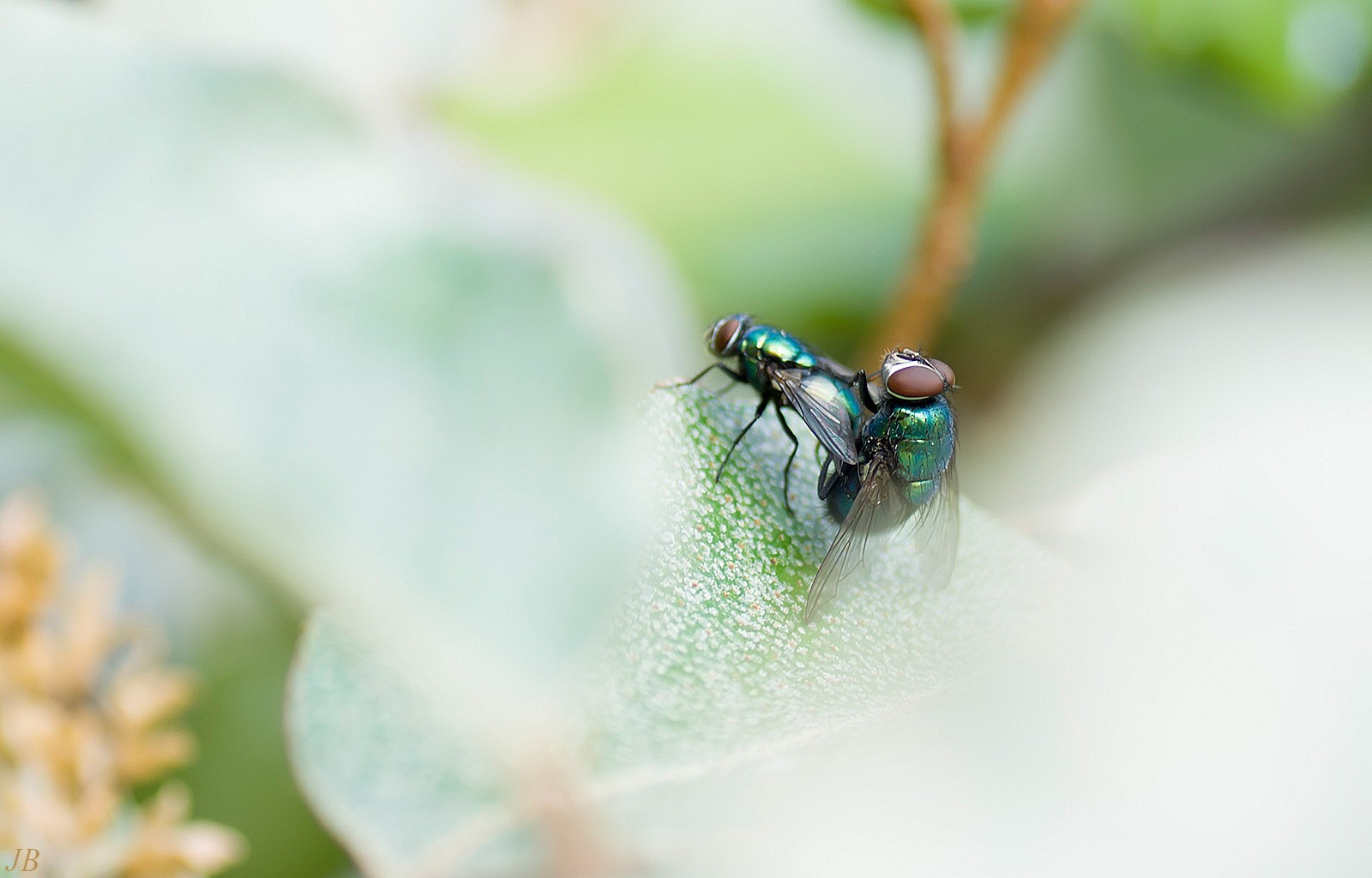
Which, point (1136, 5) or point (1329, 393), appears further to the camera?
point (1136, 5)

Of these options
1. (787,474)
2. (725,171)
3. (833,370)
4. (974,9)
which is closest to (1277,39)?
(974,9)

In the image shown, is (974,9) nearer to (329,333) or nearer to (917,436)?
(917,436)

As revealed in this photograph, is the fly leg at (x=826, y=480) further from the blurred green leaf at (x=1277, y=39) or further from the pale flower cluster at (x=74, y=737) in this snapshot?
the blurred green leaf at (x=1277, y=39)

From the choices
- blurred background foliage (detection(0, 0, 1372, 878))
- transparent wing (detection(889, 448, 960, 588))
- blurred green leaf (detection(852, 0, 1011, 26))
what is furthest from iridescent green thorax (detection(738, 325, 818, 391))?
blurred green leaf (detection(852, 0, 1011, 26))

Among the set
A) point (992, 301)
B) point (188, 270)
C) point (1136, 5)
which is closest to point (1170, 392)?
point (992, 301)

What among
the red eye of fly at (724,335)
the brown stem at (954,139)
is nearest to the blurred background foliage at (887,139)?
the brown stem at (954,139)

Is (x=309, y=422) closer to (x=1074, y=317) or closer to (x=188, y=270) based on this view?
(x=188, y=270)
